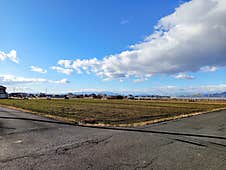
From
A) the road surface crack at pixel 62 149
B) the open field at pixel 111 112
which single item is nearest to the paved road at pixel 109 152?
the road surface crack at pixel 62 149

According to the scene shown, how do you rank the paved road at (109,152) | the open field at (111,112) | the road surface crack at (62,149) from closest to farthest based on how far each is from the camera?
the paved road at (109,152) → the road surface crack at (62,149) → the open field at (111,112)

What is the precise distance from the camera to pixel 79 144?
8.42 metres

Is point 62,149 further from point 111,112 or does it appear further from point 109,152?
point 111,112

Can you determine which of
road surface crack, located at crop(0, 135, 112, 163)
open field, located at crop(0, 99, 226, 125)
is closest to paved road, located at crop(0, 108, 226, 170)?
road surface crack, located at crop(0, 135, 112, 163)

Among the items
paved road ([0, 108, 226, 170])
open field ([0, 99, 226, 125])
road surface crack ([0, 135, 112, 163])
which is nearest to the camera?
paved road ([0, 108, 226, 170])

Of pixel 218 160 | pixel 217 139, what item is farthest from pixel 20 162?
pixel 217 139

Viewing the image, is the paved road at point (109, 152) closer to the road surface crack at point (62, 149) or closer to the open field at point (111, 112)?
the road surface crack at point (62, 149)

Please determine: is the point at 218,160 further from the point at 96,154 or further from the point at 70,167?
the point at 70,167

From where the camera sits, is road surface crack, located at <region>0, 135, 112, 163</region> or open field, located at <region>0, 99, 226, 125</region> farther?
open field, located at <region>0, 99, 226, 125</region>

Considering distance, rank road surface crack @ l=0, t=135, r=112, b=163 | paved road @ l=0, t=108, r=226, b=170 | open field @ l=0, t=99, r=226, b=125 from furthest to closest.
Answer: open field @ l=0, t=99, r=226, b=125
road surface crack @ l=0, t=135, r=112, b=163
paved road @ l=0, t=108, r=226, b=170

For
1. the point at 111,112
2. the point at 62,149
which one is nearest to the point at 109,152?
the point at 62,149

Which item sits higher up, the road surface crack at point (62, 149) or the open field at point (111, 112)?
the open field at point (111, 112)

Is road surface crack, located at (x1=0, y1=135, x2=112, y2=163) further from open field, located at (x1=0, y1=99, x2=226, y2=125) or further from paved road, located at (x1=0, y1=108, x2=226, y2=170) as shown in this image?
open field, located at (x1=0, y1=99, x2=226, y2=125)

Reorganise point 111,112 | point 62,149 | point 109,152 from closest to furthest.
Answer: point 109,152
point 62,149
point 111,112
